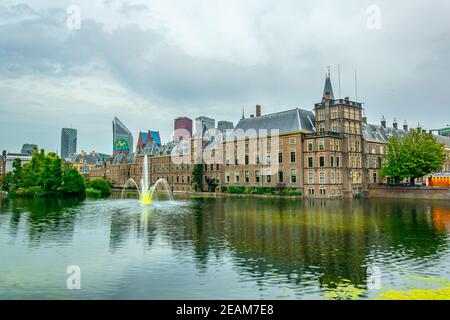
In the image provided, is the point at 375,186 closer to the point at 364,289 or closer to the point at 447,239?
the point at 447,239

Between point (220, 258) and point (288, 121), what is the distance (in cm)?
5942

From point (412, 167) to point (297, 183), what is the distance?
20.2 metres

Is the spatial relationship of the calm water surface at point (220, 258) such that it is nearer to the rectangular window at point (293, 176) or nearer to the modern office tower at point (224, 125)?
the rectangular window at point (293, 176)

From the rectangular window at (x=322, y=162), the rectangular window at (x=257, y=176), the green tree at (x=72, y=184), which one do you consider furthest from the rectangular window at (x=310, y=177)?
the green tree at (x=72, y=184)

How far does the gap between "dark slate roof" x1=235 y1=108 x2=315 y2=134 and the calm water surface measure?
43.7m

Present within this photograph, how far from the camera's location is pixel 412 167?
6662cm

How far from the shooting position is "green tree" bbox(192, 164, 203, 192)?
92994 millimetres

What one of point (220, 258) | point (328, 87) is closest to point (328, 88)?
point (328, 87)

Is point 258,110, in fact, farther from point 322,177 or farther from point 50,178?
point 50,178

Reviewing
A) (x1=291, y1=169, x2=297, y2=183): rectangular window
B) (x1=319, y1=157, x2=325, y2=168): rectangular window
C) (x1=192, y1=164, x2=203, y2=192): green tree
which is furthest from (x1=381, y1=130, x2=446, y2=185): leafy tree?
(x1=192, y1=164, x2=203, y2=192): green tree

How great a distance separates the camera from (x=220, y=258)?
721 inches

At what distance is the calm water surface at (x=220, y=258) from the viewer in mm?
13742

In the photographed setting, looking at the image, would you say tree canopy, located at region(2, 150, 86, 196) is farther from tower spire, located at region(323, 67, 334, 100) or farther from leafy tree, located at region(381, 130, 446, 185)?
leafy tree, located at region(381, 130, 446, 185)

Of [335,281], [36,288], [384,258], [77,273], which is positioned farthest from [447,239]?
[36,288]
